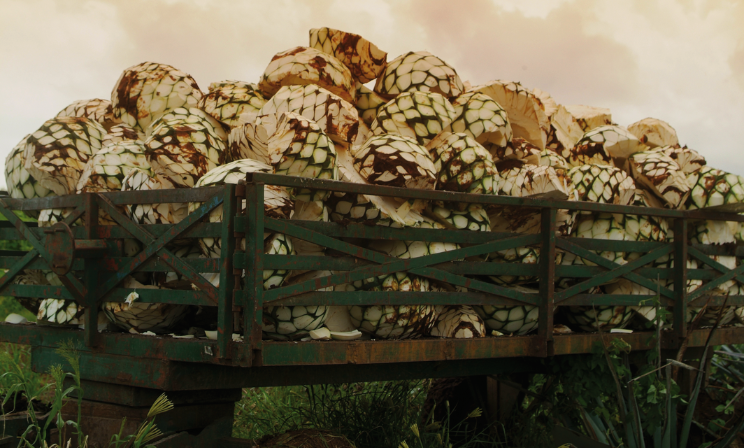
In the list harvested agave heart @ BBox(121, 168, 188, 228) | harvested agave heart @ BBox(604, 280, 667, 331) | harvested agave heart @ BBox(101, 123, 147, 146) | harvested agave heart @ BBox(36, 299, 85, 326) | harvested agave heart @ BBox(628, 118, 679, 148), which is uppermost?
harvested agave heart @ BBox(628, 118, 679, 148)

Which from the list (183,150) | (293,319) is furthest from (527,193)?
(183,150)

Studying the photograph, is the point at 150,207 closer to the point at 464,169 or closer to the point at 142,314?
the point at 142,314

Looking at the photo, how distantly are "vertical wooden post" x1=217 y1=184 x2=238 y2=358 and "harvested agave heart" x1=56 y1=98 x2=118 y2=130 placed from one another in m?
2.14

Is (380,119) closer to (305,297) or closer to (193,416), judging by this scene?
(305,297)

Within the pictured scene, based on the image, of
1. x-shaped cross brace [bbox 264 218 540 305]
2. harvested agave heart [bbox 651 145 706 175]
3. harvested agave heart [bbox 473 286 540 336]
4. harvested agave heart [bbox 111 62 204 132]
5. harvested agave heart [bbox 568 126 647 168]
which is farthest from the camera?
harvested agave heart [bbox 651 145 706 175]

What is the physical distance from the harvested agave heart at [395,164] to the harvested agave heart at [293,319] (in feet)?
1.89

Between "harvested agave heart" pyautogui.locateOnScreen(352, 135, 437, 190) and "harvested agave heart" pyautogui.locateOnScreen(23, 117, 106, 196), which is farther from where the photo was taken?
"harvested agave heart" pyautogui.locateOnScreen(23, 117, 106, 196)

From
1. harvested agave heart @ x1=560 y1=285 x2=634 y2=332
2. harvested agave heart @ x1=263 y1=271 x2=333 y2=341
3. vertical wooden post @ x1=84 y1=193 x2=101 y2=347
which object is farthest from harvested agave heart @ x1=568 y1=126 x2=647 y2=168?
vertical wooden post @ x1=84 y1=193 x2=101 y2=347

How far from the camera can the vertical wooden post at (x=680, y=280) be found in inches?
174

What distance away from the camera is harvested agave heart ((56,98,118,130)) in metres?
4.75

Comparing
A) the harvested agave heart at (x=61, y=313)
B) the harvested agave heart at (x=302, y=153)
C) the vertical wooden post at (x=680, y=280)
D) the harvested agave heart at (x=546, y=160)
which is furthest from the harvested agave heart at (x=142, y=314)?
Result: the vertical wooden post at (x=680, y=280)

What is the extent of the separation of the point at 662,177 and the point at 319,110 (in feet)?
7.66

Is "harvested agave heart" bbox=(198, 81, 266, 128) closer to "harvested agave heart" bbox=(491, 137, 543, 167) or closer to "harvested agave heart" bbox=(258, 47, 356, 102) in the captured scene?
"harvested agave heart" bbox=(258, 47, 356, 102)

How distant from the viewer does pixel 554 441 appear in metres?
4.84
